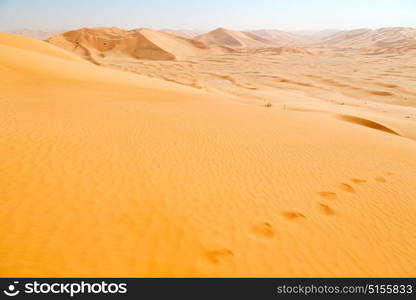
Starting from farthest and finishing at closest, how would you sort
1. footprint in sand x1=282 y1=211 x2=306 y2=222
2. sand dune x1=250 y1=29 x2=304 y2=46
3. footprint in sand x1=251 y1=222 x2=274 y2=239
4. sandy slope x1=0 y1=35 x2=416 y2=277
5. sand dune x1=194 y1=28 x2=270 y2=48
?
sand dune x1=250 y1=29 x2=304 y2=46, sand dune x1=194 y1=28 x2=270 y2=48, footprint in sand x1=282 y1=211 x2=306 y2=222, footprint in sand x1=251 y1=222 x2=274 y2=239, sandy slope x1=0 y1=35 x2=416 y2=277

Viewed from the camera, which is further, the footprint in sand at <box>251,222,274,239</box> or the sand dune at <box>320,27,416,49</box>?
the sand dune at <box>320,27,416,49</box>

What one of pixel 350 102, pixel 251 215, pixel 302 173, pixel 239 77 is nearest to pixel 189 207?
pixel 251 215

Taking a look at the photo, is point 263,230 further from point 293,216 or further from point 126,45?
point 126,45

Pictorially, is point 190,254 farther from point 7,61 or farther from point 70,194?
point 7,61

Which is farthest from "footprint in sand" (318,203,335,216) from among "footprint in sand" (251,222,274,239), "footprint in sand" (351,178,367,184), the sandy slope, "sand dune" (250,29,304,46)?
"sand dune" (250,29,304,46)

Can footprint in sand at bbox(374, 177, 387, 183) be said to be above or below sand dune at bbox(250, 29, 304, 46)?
below

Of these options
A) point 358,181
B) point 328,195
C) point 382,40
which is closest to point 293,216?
point 328,195

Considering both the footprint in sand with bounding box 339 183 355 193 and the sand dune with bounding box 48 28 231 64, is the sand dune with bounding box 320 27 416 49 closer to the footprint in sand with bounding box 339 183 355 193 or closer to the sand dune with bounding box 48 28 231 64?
the sand dune with bounding box 48 28 231 64
